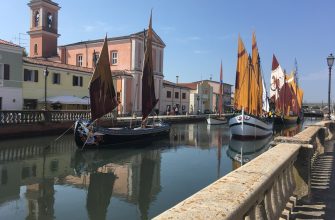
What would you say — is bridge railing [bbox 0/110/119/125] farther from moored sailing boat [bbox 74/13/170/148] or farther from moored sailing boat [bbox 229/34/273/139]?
moored sailing boat [bbox 229/34/273/139]

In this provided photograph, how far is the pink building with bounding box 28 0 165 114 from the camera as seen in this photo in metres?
50.8

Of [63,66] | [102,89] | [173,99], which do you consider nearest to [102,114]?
[102,89]

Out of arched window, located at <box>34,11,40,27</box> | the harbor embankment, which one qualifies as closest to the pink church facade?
arched window, located at <box>34,11,40,27</box>

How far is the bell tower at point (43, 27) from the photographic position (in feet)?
169

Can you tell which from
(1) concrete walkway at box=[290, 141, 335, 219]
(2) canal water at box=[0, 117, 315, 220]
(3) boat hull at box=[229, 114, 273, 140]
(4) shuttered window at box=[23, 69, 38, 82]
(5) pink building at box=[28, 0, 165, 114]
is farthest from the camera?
(5) pink building at box=[28, 0, 165, 114]

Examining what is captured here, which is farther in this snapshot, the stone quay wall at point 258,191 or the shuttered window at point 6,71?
the shuttered window at point 6,71

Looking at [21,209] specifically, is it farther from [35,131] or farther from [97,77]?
[35,131]

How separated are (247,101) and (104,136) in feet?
50.7

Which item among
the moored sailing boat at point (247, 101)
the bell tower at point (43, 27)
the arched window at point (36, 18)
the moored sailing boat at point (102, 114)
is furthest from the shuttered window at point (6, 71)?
the arched window at point (36, 18)

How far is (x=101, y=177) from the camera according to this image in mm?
14828

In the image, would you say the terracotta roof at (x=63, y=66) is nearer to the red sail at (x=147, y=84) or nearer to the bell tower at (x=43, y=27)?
the bell tower at (x=43, y=27)

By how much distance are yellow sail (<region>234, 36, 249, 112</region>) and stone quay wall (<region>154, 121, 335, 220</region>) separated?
2627 cm

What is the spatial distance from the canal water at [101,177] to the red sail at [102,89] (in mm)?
2876

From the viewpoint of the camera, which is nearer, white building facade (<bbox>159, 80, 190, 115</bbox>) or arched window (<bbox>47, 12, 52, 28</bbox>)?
arched window (<bbox>47, 12, 52, 28</bbox>)
